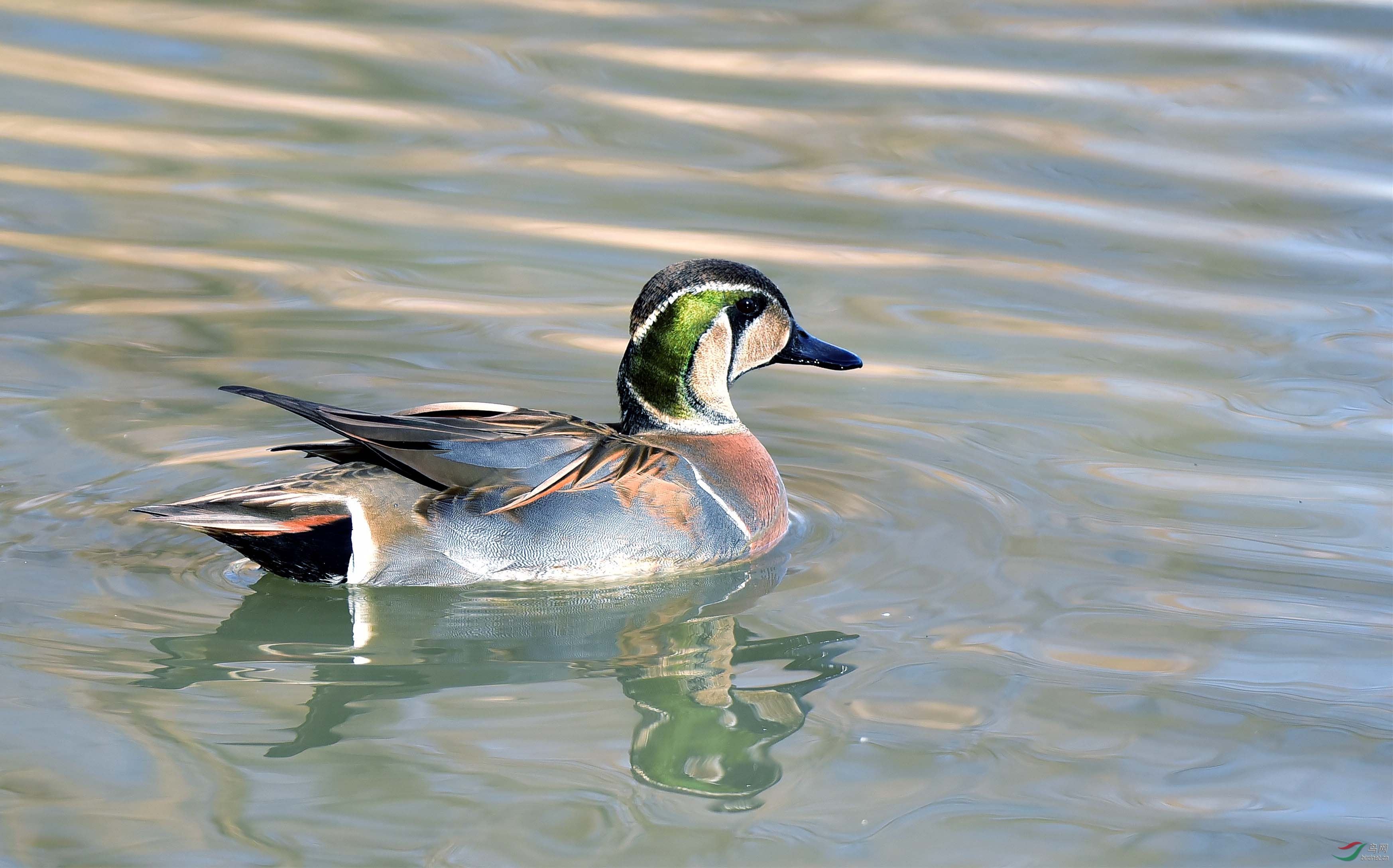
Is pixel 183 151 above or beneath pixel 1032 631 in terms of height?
above

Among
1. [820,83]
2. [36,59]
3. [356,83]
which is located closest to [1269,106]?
[820,83]

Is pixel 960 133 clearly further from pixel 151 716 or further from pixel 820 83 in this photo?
pixel 151 716

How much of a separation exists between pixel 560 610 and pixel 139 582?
1347 millimetres

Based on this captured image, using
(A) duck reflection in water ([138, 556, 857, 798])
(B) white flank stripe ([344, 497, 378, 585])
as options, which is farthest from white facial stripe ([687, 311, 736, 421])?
(B) white flank stripe ([344, 497, 378, 585])

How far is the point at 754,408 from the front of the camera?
7262 mm

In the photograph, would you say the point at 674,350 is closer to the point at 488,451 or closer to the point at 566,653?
the point at 488,451

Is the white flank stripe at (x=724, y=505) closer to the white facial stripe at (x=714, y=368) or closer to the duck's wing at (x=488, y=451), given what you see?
the duck's wing at (x=488, y=451)

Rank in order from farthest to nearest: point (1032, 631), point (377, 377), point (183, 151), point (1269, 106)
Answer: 1. point (1269, 106)
2. point (183, 151)
3. point (377, 377)
4. point (1032, 631)

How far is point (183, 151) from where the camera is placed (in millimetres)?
10031

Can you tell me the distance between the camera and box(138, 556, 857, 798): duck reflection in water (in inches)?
181

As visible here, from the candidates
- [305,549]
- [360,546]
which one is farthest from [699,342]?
[305,549]

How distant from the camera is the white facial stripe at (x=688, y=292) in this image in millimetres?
5883

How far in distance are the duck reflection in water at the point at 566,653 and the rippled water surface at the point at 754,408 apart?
0.02m

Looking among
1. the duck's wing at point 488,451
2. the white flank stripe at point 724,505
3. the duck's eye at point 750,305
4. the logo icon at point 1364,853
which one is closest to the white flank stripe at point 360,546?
the duck's wing at point 488,451
